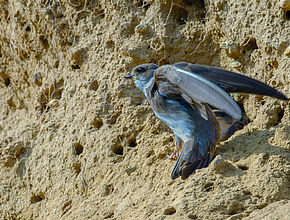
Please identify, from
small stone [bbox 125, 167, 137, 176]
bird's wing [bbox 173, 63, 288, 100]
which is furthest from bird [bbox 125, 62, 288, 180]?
small stone [bbox 125, 167, 137, 176]

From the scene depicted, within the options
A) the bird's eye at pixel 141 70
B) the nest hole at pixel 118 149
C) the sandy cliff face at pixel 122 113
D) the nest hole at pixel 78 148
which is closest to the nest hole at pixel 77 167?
the sandy cliff face at pixel 122 113

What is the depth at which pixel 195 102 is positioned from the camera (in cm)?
325

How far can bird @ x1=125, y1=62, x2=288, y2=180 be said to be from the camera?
3.14 m

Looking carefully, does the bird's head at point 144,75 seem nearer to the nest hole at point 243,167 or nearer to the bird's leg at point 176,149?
the bird's leg at point 176,149

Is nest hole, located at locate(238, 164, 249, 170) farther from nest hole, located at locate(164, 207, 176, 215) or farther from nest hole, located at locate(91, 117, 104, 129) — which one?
nest hole, located at locate(91, 117, 104, 129)

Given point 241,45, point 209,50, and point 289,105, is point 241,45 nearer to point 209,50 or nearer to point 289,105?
point 209,50

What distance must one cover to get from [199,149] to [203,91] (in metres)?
0.36

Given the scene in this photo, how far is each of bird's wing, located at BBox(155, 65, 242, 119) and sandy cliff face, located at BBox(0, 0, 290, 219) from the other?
0.33m

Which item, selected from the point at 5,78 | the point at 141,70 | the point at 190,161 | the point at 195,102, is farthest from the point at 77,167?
the point at 5,78

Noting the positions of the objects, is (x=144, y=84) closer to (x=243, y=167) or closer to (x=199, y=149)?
(x=199, y=149)

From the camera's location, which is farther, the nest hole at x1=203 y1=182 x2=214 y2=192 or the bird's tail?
the bird's tail

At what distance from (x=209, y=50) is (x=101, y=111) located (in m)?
0.86

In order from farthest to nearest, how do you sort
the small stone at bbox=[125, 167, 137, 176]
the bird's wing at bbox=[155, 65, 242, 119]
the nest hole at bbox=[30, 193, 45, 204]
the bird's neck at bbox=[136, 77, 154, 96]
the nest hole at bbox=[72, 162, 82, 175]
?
1. the nest hole at bbox=[30, 193, 45, 204]
2. the nest hole at bbox=[72, 162, 82, 175]
3. the small stone at bbox=[125, 167, 137, 176]
4. the bird's neck at bbox=[136, 77, 154, 96]
5. the bird's wing at bbox=[155, 65, 242, 119]

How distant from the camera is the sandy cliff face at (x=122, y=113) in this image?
3.19m
